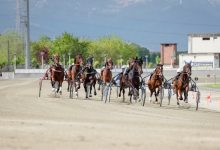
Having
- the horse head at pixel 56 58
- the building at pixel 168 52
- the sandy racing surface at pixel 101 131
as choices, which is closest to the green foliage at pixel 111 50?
the building at pixel 168 52

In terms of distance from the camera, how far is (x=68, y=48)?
464 feet

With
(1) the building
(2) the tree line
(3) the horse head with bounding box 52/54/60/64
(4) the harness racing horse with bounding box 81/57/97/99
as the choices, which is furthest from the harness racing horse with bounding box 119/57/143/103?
(1) the building

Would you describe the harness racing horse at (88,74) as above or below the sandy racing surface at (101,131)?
above

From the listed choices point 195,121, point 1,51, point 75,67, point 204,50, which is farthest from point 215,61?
point 195,121

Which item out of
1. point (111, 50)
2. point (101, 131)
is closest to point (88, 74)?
point (101, 131)

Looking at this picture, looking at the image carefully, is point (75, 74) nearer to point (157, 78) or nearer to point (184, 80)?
point (157, 78)

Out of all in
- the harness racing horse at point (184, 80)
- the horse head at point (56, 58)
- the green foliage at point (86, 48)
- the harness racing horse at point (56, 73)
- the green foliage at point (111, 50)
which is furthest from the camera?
the green foliage at point (111, 50)

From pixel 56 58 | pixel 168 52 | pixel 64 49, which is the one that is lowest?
pixel 56 58

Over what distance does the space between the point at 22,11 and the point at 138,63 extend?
91.9 metres

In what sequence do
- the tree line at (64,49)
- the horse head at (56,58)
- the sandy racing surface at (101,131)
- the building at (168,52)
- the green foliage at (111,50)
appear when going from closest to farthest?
the sandy racing surface at (101,131) < the horse head at (56,58) < the tree line at (64,49) < the building at (168,52) < the green foliage at (111,50)

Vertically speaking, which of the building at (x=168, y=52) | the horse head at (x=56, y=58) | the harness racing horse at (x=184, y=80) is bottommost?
the harness racing horse at (x=184, y=80)

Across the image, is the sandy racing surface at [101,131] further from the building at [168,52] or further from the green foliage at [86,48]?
the building at [168,52]

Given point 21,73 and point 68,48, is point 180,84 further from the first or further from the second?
point 68,48

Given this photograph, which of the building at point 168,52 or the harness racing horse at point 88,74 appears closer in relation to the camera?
the harness racing horse at point 88,74
